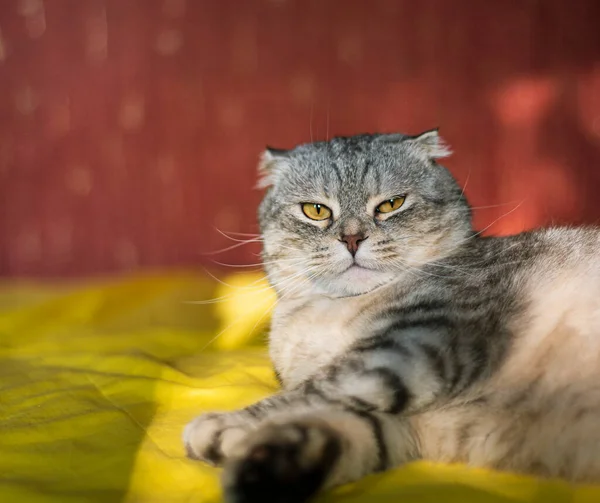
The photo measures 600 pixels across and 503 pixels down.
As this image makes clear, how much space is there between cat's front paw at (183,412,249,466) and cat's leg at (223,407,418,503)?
0.11 feet

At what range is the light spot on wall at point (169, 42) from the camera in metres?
2.56

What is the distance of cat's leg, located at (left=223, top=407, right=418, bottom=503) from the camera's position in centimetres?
81

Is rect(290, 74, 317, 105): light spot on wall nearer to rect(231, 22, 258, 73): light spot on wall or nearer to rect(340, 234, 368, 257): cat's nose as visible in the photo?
rect(231, 22, 258, 73): light spot on wall

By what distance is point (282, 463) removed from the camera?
0.82 m

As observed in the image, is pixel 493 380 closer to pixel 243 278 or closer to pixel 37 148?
pixel 243 278

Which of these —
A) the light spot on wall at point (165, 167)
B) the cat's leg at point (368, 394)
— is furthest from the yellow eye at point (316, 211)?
the light spot on wall at point (165, 167)

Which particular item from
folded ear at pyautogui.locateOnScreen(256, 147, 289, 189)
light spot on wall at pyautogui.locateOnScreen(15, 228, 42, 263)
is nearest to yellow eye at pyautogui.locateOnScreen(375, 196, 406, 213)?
folded ear at pyautogui.locateOnScreen(256, 147, 289, 189)

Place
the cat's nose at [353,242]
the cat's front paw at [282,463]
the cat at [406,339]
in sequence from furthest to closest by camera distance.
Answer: the cat's nose at [353,242]
the cat at [406,339]
the cat's front paw at [282,463]

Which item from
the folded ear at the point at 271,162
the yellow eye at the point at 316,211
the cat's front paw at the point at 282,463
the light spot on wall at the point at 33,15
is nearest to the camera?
the cat's front paw at the point at 282,463

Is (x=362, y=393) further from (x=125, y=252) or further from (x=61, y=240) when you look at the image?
(x=61, y=240)

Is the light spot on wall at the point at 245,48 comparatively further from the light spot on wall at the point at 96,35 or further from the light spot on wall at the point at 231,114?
the light spot on wall at the point at 96,35

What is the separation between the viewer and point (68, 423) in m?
1.15

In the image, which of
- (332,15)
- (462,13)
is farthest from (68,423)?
(462,13)

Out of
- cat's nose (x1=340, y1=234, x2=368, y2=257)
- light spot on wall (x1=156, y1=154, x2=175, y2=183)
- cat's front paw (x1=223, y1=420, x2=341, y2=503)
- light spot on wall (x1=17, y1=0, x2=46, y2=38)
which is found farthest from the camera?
light spot on wall (x1=156, y1=154, x2=175, y2=183)
